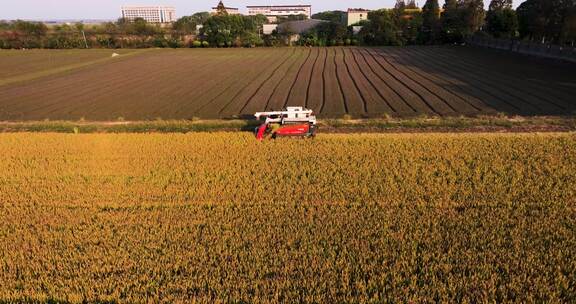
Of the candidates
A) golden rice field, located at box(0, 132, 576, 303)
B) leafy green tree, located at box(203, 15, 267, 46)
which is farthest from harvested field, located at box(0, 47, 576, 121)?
leafy green tree, located at box(203, 15, 267, 46)

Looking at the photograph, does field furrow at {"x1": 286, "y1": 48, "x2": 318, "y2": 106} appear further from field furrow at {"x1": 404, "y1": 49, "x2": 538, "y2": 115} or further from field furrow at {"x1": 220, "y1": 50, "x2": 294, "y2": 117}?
field furrow at {"x1": 404, "y1": 49, "x2": 538, "y2": 115}

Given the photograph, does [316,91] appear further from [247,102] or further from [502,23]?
[502,23]

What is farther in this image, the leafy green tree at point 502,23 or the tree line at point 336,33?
the tree line at point 336,33

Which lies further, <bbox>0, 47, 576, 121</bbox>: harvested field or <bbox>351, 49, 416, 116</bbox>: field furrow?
<bbox>0, 47, 576, 121</bbox>: harvested field

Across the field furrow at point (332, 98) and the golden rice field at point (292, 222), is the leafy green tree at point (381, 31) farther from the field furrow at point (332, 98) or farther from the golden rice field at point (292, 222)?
the golden rice field at point (292, 222)

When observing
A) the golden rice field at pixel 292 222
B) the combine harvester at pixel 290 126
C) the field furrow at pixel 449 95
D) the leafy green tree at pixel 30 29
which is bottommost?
the golden rice field at pixel 292 222

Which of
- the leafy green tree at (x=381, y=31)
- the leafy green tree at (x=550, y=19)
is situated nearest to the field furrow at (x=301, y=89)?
the leafy green tree at (x=550, y=19)

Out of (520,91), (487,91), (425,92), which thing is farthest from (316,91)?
(520,91)
